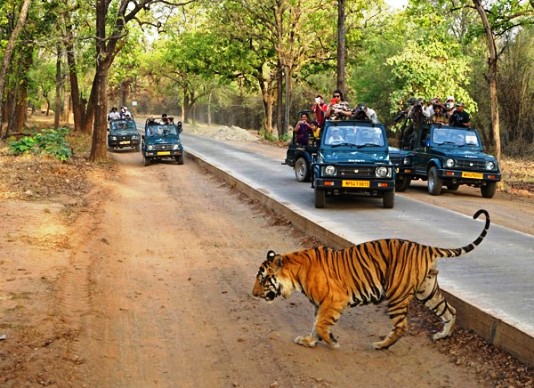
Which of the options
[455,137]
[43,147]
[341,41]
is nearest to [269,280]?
[455,137]

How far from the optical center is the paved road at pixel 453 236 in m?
6.70

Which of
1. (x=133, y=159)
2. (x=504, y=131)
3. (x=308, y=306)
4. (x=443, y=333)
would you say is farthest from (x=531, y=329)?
(x=504, y=131)

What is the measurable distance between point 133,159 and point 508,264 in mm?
24417

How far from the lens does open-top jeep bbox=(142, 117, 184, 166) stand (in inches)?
1062

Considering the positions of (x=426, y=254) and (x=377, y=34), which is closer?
(x=426, y=254)

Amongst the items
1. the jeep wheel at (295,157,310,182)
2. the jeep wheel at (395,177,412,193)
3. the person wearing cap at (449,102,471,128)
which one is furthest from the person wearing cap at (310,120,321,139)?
the person wearing cap at (449,102,471,128)

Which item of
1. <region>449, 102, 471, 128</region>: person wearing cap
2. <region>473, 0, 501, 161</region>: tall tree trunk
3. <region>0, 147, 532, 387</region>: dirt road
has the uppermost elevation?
<region>473, 0, 501, 161</region>: tall tree trunk

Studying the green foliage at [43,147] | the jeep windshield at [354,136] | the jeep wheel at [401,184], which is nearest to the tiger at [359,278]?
the jeep windshield at [354,136]

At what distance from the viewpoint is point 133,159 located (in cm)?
3078

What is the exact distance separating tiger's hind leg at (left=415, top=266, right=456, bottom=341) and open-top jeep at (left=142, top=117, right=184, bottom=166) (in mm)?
21664

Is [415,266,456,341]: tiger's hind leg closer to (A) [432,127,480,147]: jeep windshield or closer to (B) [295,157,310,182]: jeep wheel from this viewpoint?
(A) [432,127,480,147]: jeep windshield

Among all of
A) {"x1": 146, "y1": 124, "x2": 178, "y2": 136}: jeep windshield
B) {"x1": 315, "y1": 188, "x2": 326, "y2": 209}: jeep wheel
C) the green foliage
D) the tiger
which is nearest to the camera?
the tiger

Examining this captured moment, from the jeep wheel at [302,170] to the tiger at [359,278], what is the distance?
12.5m

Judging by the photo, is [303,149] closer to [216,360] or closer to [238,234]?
[238,234]
